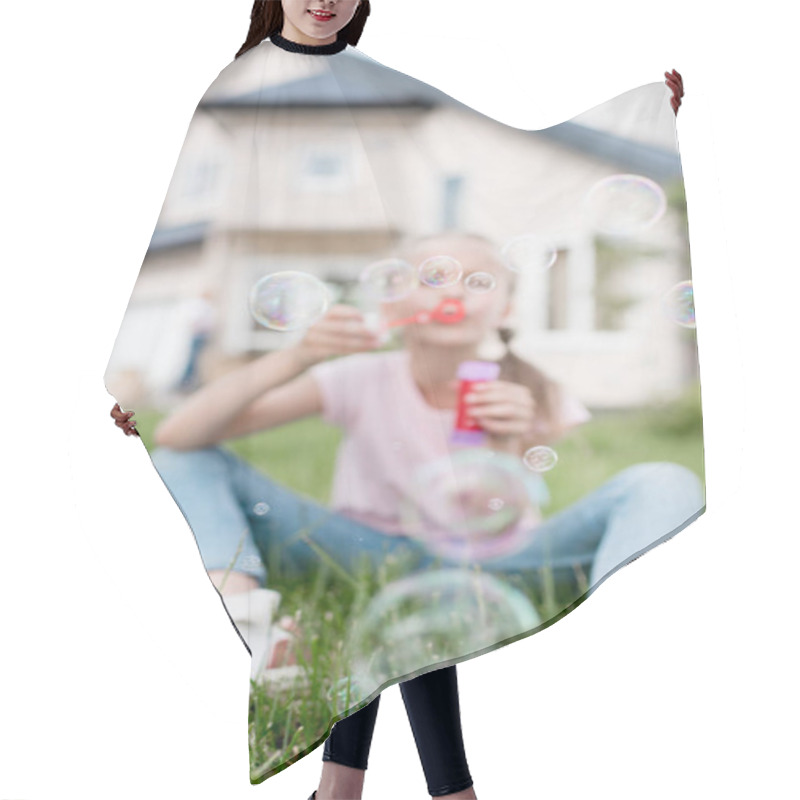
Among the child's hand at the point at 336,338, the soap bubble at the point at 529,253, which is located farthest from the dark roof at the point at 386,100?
the child's hand at the point at 336,338

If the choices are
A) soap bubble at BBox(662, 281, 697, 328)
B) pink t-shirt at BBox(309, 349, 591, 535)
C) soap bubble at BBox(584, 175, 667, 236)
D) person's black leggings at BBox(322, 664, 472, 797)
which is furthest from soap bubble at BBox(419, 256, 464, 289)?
person's black leggings at BBox(322, 664, 472, 797)

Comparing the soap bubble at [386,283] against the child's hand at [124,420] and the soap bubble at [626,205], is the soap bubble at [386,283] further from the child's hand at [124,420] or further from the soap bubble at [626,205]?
the child's hand at [124,420]

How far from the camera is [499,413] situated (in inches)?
127

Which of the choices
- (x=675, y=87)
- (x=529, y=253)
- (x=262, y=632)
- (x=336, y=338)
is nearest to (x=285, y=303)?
(x=336, y=338)

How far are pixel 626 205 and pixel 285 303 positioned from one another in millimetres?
689

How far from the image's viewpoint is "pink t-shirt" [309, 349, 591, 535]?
10.5ft

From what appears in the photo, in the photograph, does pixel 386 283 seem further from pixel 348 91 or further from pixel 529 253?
pixel 348 91

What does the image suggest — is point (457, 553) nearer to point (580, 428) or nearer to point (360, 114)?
point (580, 428)

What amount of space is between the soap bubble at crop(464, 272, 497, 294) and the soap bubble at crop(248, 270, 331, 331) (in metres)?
0.27

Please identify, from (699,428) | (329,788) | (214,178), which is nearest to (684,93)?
(699,428)

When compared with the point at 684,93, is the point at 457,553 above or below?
below

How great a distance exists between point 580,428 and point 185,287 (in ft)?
2.62

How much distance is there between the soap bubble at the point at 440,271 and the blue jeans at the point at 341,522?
1.56ft

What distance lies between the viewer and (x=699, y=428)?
10.6 feet
